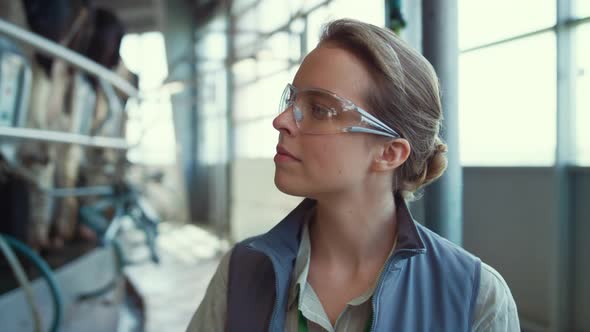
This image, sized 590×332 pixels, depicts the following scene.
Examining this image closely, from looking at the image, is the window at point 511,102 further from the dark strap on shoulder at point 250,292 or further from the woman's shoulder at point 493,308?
the dark strap on shoulder at point 250,292

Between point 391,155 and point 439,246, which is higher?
point 391,155

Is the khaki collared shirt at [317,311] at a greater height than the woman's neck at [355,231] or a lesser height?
lesser

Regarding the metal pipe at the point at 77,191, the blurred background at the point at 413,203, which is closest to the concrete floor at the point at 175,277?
the blurred background at the point at 413,203

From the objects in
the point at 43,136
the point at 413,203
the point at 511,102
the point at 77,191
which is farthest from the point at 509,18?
the point at 77,191

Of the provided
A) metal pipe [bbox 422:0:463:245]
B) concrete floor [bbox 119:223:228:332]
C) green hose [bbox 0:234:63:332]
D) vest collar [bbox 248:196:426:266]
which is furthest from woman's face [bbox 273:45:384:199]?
concrete floor [bbox 119:223:228:332]

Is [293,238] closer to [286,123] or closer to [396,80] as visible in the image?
[286,123]

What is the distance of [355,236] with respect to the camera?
935 mm

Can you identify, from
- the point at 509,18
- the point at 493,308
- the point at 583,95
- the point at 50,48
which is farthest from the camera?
the point at 509,18

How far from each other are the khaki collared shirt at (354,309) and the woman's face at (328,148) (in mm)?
175

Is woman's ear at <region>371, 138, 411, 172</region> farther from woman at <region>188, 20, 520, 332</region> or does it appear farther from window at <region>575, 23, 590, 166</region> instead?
window at <region>575, 23, 590, 166</region>

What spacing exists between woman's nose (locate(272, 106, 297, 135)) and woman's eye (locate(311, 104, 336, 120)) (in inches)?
1.8

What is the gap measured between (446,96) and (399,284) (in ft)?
1.61

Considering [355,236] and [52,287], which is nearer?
[355,236]

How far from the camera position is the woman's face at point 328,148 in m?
0.86
